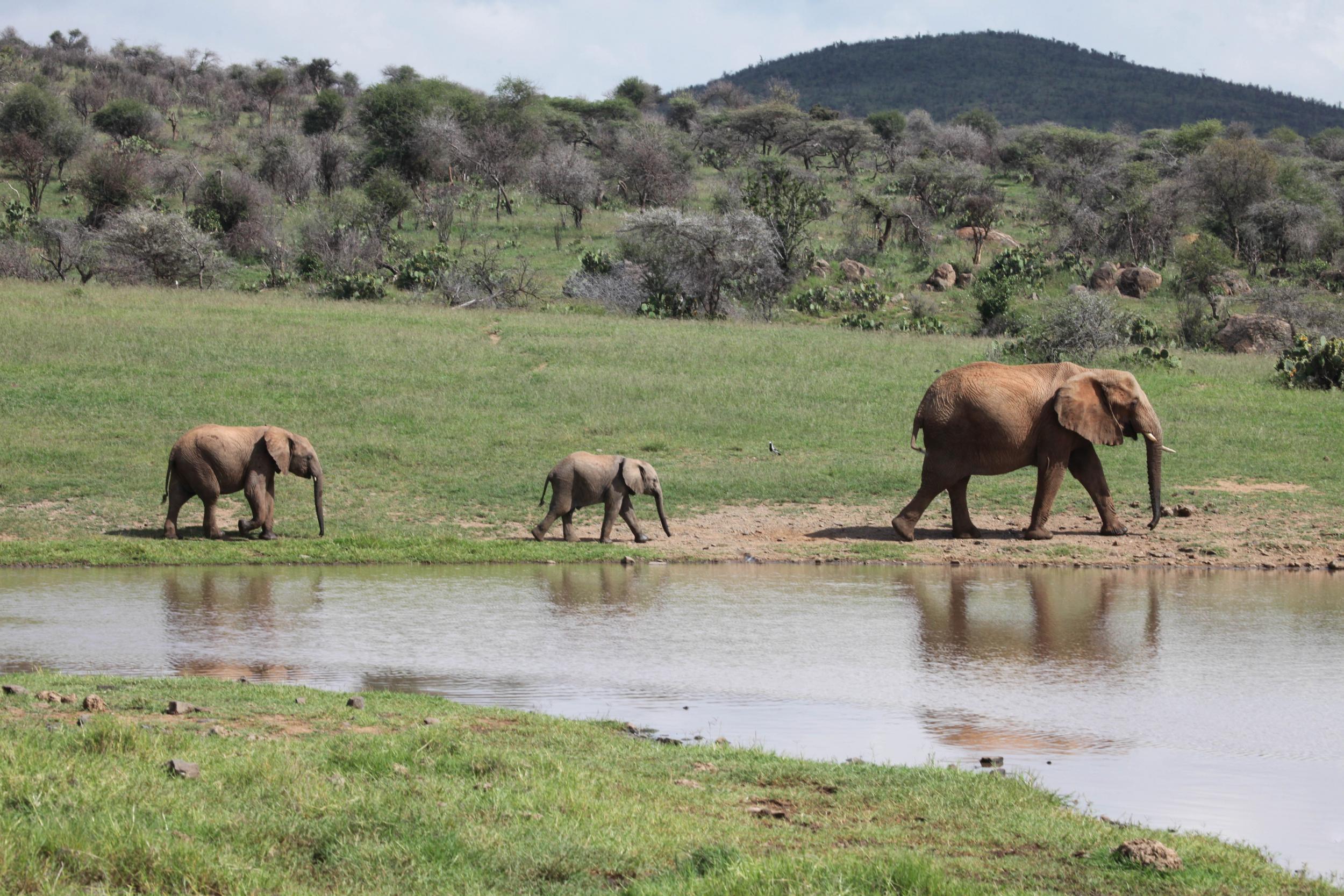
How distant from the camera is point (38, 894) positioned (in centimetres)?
465

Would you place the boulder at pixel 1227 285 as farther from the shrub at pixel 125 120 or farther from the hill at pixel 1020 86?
the hill at pixel 1020 86

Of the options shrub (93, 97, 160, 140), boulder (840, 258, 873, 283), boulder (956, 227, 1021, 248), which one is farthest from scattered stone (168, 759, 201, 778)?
shrub (93, 97, 160, 140)

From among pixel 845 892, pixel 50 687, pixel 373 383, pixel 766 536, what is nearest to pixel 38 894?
pixel 845 892

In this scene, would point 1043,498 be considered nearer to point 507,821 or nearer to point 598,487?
point 598,487

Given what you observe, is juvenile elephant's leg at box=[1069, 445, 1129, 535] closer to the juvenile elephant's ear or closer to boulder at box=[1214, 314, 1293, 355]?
the juvenile elephant's ear

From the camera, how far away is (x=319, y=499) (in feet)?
57.0

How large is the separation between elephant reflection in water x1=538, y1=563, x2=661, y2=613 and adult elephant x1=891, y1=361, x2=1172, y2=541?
4.17 meters

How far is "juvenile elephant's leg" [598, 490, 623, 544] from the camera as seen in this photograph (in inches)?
672

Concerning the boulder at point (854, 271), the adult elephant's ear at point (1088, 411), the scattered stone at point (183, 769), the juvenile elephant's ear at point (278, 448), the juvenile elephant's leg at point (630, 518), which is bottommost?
the juvenile elephant's leg at point (630, 518)

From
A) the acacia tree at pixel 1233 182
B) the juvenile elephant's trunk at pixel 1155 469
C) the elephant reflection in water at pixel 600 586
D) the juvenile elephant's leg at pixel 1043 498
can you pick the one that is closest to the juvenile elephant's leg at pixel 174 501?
the elephant reflection in water at pixel 600 586

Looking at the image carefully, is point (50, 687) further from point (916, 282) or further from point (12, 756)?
point (916, 282)

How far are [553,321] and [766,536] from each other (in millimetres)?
17435

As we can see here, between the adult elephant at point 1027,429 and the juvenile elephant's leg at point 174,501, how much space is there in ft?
30.0

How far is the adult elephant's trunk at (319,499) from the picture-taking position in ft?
56.9
